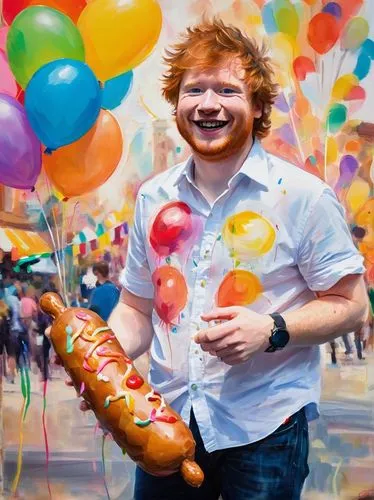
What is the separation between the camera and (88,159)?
2021mm

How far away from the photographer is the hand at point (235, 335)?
164 cm

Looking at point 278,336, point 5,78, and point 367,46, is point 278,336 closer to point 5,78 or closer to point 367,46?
point 367,46

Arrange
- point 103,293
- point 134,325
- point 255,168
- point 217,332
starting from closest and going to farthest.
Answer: point 217,332 < point 255,168 < point 134,325 < point 103,293

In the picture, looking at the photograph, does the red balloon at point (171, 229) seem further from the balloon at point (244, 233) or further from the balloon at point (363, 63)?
the balloon at point (363, 63)

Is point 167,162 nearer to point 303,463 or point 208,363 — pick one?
point 208,363

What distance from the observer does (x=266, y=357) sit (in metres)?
1.77

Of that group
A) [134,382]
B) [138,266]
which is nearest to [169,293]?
[138,266]

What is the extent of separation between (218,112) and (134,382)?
2.08ft

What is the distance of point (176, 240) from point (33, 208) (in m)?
0.43

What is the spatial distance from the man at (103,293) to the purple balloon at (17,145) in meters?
0.28

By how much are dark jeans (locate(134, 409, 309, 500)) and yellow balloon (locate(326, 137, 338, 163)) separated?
0.64 meters

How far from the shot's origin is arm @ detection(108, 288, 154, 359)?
195 centimetres

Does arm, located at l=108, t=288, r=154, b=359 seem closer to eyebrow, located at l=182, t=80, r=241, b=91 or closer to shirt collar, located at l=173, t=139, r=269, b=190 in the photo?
shirt collar, located at l=173, t=139, r=269, b=190

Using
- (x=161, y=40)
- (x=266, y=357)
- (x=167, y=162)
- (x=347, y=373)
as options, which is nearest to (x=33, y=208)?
(x=167, y=162)
